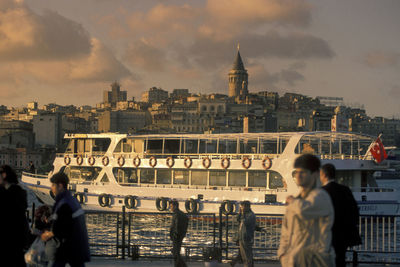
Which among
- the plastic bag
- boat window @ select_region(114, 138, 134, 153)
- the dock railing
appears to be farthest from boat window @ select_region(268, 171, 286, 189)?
the plastic bag

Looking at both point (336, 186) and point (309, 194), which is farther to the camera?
point (336, 186)

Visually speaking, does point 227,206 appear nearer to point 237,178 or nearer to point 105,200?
point 237,178

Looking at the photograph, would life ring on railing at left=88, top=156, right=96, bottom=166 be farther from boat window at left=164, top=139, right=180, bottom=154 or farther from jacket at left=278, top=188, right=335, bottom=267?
jacket at left=278, top=188, right=335, bottom=267

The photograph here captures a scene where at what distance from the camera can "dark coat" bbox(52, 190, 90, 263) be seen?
6.43 m

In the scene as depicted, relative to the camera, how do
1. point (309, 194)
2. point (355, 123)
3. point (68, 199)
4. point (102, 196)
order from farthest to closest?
point (355, 123) → point (102, 196) → point (68, 199) → point (309, 194)

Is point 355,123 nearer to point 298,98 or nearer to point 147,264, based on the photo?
point 298,98

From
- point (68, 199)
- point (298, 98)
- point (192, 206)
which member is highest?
point (298, 98)

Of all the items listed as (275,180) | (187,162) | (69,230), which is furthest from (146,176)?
(69,230)

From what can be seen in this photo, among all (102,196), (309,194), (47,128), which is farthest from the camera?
(47,128)

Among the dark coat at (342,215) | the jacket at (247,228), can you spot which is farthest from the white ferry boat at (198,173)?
the dark coat at (342,215)

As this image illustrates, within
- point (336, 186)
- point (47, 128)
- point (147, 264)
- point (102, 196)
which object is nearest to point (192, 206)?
point (102, 196)

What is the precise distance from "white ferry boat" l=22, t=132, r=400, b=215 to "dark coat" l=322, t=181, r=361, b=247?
15.9 metres

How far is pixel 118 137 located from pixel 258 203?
7.88m

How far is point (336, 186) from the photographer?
6.57m
